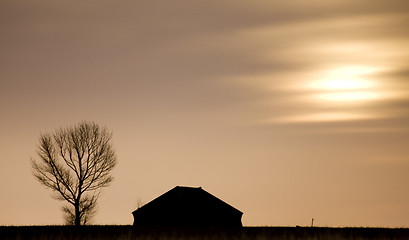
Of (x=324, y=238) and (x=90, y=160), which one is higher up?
(x=90, y=160)

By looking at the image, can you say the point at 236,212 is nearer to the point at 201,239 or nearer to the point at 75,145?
the point at 75,145

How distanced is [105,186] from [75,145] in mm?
5370

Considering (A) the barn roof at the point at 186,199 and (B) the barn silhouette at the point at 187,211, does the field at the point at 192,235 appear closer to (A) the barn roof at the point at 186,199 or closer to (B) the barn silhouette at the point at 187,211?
(B) the barn silhouette at the point at 187,211

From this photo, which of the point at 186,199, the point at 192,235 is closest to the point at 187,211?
the point at 186,199

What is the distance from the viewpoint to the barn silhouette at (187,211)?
208 ft

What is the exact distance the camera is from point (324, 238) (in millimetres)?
28391

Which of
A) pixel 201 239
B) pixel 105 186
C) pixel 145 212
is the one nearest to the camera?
pixel 201 239

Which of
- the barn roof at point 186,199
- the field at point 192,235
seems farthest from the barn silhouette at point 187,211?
the field at point 192,235

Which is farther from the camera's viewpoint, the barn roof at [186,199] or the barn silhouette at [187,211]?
the barn roof at [186,199]

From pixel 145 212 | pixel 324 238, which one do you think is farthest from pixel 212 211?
pixel 324 238

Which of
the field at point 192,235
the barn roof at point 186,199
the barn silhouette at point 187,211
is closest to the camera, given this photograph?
the field at point 192,235

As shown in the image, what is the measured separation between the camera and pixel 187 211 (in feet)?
209

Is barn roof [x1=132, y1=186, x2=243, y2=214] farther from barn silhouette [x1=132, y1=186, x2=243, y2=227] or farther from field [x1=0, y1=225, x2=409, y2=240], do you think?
field [x1=0, y1=225, x2=409, y2=240]

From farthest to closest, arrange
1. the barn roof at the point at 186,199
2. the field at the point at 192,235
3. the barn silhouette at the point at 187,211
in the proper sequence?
1. the barn roof at the point at 186,199
2. the barn silhouette at the point at 187,211
3. the field at the point at 192,235
